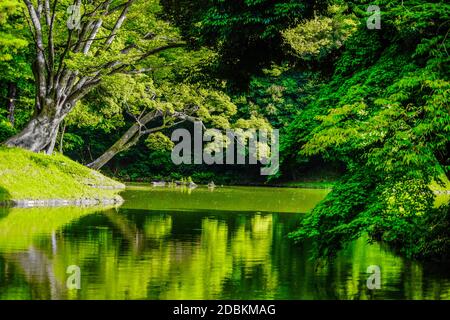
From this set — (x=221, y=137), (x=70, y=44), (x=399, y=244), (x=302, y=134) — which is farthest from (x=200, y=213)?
(x=221, y=137)

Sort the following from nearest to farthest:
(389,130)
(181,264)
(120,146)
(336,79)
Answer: (389,130) → (181,264) → (336,79) → (120,146)

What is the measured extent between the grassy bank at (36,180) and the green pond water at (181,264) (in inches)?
123

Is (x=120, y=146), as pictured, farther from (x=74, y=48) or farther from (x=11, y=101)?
(x=74, y=48)

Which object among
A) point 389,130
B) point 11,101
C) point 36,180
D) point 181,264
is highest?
point 11,101

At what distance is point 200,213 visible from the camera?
2216 centimetres

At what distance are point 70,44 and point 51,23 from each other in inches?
41.2

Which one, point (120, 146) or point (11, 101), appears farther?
point (120, 146)

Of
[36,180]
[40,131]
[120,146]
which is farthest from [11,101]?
[36,180]

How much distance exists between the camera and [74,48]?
2547cm

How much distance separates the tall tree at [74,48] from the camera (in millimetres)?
24188

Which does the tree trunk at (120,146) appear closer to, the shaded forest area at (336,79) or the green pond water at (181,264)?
the shaded forest area at (336,79)

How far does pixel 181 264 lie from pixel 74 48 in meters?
15.7

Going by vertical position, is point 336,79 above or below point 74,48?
below

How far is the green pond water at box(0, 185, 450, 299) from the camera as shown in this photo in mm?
8914
